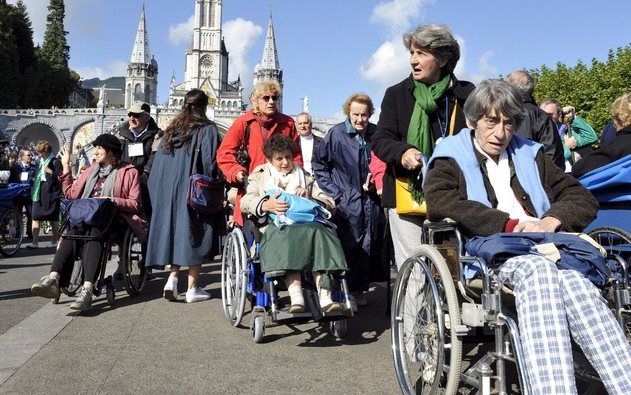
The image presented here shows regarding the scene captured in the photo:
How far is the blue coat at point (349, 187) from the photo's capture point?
573cm

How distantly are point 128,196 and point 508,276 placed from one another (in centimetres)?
444

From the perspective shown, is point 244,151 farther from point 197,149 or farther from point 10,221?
point 10,221

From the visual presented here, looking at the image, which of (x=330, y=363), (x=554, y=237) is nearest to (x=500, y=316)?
(x=554, y=237)

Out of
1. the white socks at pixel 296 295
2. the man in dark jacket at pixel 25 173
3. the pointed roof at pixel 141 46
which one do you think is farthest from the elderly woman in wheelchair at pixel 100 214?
the pointed roof at pixel 141 46

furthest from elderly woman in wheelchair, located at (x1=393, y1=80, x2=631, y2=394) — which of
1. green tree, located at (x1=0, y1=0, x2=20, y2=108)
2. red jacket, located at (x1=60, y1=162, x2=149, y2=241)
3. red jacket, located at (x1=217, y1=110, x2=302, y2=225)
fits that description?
green tree, located at (x1=0, y1=0, x2=20, y2=108)

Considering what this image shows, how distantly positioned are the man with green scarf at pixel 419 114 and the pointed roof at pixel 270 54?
117 metres

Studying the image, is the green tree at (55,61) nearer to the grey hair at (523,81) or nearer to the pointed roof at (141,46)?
the pointed roof at (141,46)

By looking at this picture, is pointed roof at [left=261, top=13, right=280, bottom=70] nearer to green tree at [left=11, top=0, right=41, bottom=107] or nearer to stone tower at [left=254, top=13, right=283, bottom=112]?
stone tower at [left=254, top=13, right=283, bottom=112]

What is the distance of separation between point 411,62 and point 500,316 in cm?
199

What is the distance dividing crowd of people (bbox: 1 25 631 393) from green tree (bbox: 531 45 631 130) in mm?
22232

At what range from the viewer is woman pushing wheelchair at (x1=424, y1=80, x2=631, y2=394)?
2287mm

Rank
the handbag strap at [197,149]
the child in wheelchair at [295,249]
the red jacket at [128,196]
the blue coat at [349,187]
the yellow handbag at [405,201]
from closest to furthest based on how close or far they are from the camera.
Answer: the yellow handbag at [405,201] < the child in wheelchair at [295,249] < the blue coat at [349,187] < the red jacket at [128,196] < the handbag strap at [197,149]

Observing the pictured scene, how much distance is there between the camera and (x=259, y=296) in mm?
4367

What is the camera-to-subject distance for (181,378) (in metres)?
3.47
